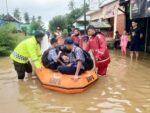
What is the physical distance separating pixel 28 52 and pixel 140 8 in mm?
6496

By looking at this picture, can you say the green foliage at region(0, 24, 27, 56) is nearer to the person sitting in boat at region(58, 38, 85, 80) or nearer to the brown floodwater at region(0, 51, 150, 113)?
the brown floodwater at region(0, 51, 150, 113)

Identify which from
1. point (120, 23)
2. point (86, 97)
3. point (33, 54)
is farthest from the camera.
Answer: point (120, 23)

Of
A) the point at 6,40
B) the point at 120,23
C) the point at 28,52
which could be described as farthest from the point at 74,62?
the point at 120,23

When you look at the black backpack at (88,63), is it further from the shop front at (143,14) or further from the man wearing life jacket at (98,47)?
the shop front at (143,14)

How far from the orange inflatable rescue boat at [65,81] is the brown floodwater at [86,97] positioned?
13 centimetres

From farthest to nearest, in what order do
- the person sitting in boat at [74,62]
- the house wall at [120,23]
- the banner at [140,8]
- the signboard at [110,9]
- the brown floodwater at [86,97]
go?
the signboard at [110,9]
the house wall at [120,23]
the banner at [140,8]
the person sitting in boat at [74,62]
the brown floodwater at [86,97]

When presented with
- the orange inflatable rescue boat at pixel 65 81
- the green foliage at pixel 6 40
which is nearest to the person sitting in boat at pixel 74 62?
the orange inflatable rescue boat at pixel 65 81

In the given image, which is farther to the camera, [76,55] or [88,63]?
[88,63]

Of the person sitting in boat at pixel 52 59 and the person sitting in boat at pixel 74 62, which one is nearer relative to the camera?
the person sitting in boat at pixel 74 62

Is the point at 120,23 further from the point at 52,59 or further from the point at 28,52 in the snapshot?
the point at 28,52

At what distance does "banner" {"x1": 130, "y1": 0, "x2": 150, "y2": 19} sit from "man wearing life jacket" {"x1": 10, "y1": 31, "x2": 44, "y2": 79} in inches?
222

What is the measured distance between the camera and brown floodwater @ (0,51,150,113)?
261 inches

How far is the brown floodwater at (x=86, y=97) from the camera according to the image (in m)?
6.62

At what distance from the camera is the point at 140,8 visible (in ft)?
43.5
